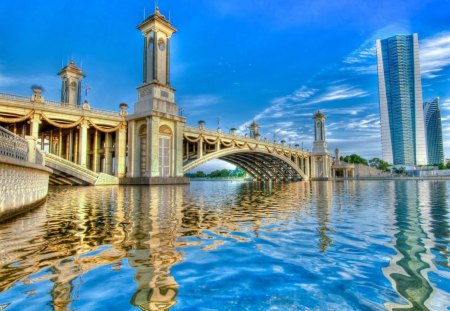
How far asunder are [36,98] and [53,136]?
10588mm

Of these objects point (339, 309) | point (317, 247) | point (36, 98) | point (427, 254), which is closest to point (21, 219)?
point (317, 247)

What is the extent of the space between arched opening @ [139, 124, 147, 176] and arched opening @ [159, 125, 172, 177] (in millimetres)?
1876

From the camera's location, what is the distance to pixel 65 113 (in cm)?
3284

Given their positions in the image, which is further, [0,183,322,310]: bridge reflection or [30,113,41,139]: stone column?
[30,113,41,139]: stone column

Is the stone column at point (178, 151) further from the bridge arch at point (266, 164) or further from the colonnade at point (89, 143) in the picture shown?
the bridge arch at point (266, 164)

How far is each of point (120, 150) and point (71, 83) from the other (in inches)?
661

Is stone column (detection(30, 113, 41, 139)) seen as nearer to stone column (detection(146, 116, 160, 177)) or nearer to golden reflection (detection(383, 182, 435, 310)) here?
stone column (detection(146, 116, 160, 177))

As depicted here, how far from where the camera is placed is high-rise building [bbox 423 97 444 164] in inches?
7042

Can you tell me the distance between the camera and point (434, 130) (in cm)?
18250

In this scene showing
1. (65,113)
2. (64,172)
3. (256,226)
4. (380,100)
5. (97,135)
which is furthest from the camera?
(380,100)

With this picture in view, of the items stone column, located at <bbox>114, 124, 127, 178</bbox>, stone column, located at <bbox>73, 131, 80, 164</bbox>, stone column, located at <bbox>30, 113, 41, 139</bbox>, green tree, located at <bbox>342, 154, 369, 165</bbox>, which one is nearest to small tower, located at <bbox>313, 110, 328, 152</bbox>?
green tree, located at <bbox>342, 154, 369, 165</bbox>

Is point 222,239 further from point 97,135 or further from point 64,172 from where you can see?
point 97,135

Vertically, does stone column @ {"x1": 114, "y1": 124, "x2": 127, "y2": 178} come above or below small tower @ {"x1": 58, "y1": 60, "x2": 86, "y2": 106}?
below

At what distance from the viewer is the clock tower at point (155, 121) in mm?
35938
